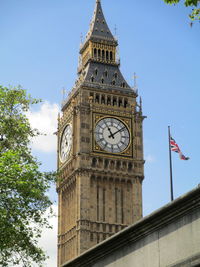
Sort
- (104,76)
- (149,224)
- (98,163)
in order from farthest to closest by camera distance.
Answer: (104,76), (98,163), (149,224)

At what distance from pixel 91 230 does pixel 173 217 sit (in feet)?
196

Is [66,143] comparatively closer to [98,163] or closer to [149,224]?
[98,163]

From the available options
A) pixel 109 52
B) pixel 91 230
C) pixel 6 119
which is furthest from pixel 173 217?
pixel 109 52

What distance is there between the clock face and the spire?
45.0ft

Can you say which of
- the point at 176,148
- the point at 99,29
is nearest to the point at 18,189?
the point at 176,148

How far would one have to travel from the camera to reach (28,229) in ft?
106

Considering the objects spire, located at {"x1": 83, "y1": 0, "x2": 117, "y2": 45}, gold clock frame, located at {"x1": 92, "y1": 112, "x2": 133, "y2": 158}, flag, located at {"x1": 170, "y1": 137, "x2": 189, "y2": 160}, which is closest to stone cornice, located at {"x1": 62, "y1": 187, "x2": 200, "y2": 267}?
flag, located at {"x1": 170, "y1": 137, "x2": 189, "y2": 160}

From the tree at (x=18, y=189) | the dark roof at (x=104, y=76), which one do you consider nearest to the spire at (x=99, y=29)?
the dark roof at (x=104, y=76)

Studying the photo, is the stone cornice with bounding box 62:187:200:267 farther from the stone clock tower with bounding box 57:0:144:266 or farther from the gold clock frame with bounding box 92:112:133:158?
the gold clock frame with bounding box 92:112:133:158

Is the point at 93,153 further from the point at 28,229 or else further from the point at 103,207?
the point at 28,229

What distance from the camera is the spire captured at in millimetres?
92125

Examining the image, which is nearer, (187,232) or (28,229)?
(187,232)

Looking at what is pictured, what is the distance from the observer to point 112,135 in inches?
3248

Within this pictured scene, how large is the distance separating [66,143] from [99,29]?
58.1 ft
